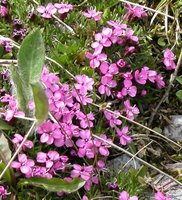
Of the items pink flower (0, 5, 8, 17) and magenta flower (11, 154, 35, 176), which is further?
pink flower (0, 5, 8, 17)

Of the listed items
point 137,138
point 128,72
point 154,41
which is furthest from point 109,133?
point 154,41

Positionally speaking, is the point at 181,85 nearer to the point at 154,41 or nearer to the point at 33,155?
the point at 154,41

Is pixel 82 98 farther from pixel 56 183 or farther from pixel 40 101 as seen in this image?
pixel 40 101

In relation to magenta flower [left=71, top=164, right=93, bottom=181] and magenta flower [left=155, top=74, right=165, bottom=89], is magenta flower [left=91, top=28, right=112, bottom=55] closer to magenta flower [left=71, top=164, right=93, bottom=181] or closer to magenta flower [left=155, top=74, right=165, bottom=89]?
magenta flower [left=155, top=74, right=165, bottom=89]

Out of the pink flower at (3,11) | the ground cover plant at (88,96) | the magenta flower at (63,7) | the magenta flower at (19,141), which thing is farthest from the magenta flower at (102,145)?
the pink flower at (3,11)

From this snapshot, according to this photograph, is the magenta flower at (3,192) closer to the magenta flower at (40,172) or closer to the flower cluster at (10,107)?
the magenta flower at (40,172)

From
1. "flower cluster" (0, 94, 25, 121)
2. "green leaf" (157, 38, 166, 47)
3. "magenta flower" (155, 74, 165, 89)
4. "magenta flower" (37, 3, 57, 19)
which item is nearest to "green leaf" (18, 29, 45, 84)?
"flower cluster" (0, 94, 25, 121)
